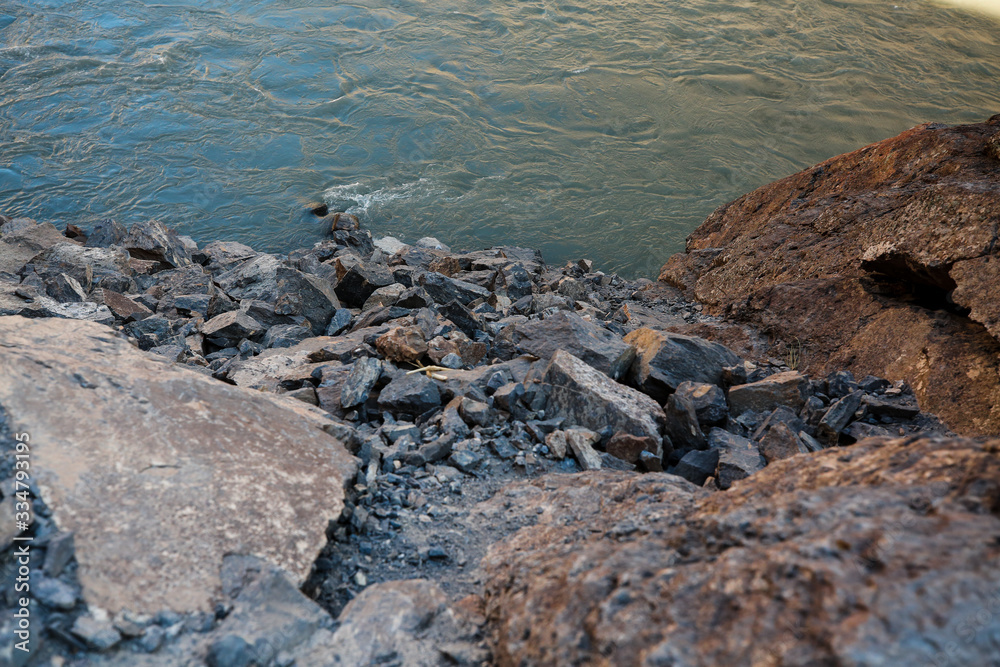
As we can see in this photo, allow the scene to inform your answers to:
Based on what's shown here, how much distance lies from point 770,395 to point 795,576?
2194 mm

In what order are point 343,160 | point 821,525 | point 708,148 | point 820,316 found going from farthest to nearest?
1. point 708,148
2. point 343,160
3. point 820,316
4. point 821,525

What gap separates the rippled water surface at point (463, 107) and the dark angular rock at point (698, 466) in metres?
4.94

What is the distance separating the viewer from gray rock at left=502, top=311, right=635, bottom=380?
3.42 metres

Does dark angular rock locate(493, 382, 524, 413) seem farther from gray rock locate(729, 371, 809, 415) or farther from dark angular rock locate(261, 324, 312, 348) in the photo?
dark angular rock locate(261, 324, 312, 348)

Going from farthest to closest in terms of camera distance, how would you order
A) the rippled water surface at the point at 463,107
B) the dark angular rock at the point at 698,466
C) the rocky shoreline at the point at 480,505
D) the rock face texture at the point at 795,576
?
the rippled water surface at the point at 463,107
the dark angular rock at the point at 698,466
the rocky shoreline at the point at 480,505
the rock face texture at the point at 795,576

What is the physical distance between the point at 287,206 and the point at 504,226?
2.80 meters

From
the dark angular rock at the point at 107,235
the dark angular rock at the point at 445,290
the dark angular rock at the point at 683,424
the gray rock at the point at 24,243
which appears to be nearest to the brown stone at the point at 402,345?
the dark angular rock at the point at 445,290

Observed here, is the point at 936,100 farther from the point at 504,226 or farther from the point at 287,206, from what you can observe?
the point at 287,206

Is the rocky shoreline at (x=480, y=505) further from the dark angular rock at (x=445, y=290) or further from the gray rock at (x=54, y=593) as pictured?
the dark angular rock at (x=445, y=290)

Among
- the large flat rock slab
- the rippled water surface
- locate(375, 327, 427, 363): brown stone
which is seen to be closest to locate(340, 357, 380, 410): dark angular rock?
locate(375, 327, 427, 363): brown stone

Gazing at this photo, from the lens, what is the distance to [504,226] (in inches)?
321

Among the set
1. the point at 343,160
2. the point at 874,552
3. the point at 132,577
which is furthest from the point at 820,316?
the point at 343,160

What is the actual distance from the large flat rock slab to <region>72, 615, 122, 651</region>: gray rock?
48mm

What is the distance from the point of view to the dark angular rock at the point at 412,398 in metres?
2.94
